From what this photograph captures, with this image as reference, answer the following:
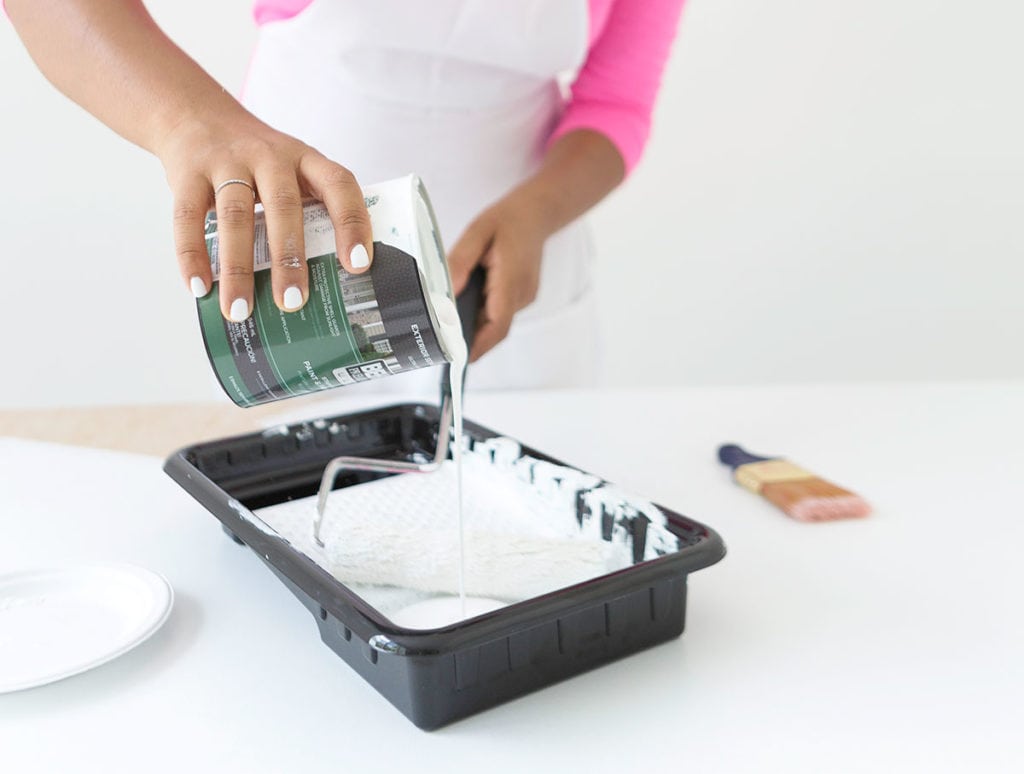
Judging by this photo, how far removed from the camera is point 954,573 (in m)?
0.85

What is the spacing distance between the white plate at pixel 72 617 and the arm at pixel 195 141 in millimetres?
229

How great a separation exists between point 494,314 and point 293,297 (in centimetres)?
36

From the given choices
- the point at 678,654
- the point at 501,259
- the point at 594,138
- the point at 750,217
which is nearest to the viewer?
→ the point at 678,654

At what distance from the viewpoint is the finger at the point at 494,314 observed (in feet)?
3.32

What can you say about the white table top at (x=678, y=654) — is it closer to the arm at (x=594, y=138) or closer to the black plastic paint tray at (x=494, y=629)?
the black plastic paint tray at (x=494, y=629)

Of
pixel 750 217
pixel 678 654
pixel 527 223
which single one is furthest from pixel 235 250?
pixel 750 217

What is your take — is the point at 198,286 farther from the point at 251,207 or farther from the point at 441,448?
the point at 441,448

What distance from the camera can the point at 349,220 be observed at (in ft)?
2.18

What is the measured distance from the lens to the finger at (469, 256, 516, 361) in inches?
39.8

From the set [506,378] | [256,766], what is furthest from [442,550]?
[506,378]

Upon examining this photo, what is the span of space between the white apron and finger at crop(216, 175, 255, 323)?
0.53 m

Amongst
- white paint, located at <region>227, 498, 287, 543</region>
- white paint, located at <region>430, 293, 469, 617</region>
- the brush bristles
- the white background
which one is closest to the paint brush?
the brush bristles

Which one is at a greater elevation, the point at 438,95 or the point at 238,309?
the point at 438,95

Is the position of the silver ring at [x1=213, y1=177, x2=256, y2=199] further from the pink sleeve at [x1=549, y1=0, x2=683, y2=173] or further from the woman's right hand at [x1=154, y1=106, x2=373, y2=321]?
the pink sleeve at [x1=549, y1=0, x2=683, y2=173]
